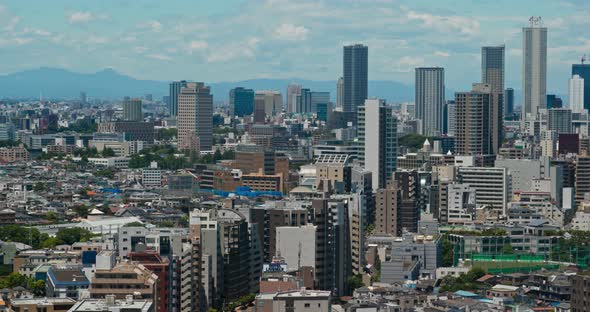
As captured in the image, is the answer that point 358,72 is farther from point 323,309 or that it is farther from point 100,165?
point 323,309

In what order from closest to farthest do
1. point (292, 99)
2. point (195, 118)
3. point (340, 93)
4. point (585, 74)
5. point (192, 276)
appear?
point (192, 276) < point (195, 118) < point (585, 74) < point (340, 93) < point (292, 99)

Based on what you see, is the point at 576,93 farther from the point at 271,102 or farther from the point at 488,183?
the point at 488,183

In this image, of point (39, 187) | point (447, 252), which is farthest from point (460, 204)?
point (39, 187)

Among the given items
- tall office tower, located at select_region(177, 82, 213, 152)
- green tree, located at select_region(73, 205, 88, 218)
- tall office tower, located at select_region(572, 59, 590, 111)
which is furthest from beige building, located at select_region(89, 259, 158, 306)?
tall office tower, located at select_region(572, 59, 590, 111)

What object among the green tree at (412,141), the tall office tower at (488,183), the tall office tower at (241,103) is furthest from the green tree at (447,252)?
the tall office tower at (241,103)

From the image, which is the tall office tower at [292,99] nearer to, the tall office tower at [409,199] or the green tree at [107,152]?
the green tree at [107,152]

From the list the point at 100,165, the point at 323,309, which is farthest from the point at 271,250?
the point at 100,165

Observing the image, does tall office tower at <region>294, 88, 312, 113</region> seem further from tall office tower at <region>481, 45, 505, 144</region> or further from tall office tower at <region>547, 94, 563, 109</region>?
tall office tower at <region>481, 45, 505, 144</region>
